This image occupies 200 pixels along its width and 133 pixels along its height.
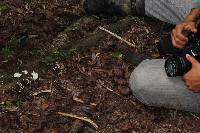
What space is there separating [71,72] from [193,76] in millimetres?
1337

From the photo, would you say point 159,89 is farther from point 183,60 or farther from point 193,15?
point 193,15

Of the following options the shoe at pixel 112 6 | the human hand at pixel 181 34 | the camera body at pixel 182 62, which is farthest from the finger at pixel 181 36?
the shoe at pixel 112 6

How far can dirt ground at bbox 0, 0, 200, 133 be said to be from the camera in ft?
14.2

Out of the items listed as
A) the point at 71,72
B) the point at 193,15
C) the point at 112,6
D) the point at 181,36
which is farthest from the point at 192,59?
the point at 112,6

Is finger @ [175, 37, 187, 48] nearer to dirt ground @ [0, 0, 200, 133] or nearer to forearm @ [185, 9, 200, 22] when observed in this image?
forearm @ [185, 9, 200, 22]

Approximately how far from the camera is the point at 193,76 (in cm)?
398

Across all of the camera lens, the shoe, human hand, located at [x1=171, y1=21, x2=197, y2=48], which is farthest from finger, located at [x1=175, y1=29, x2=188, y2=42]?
the shoe

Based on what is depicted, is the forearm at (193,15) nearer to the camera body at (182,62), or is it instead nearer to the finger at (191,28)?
the finger at (191,28)

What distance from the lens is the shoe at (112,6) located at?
5312 mm

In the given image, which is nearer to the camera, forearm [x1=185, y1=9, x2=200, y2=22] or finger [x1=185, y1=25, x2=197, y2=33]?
finger [x1=185, y1=25, x2=197, y2=33]

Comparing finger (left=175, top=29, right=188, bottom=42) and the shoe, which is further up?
finger (left=175, top=29, right=188, bottom=42)

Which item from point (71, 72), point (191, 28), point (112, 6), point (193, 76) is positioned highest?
point (191, 28)

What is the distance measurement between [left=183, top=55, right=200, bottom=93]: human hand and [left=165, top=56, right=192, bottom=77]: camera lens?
61 millimetres

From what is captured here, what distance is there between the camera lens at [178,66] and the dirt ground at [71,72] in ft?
1.59
